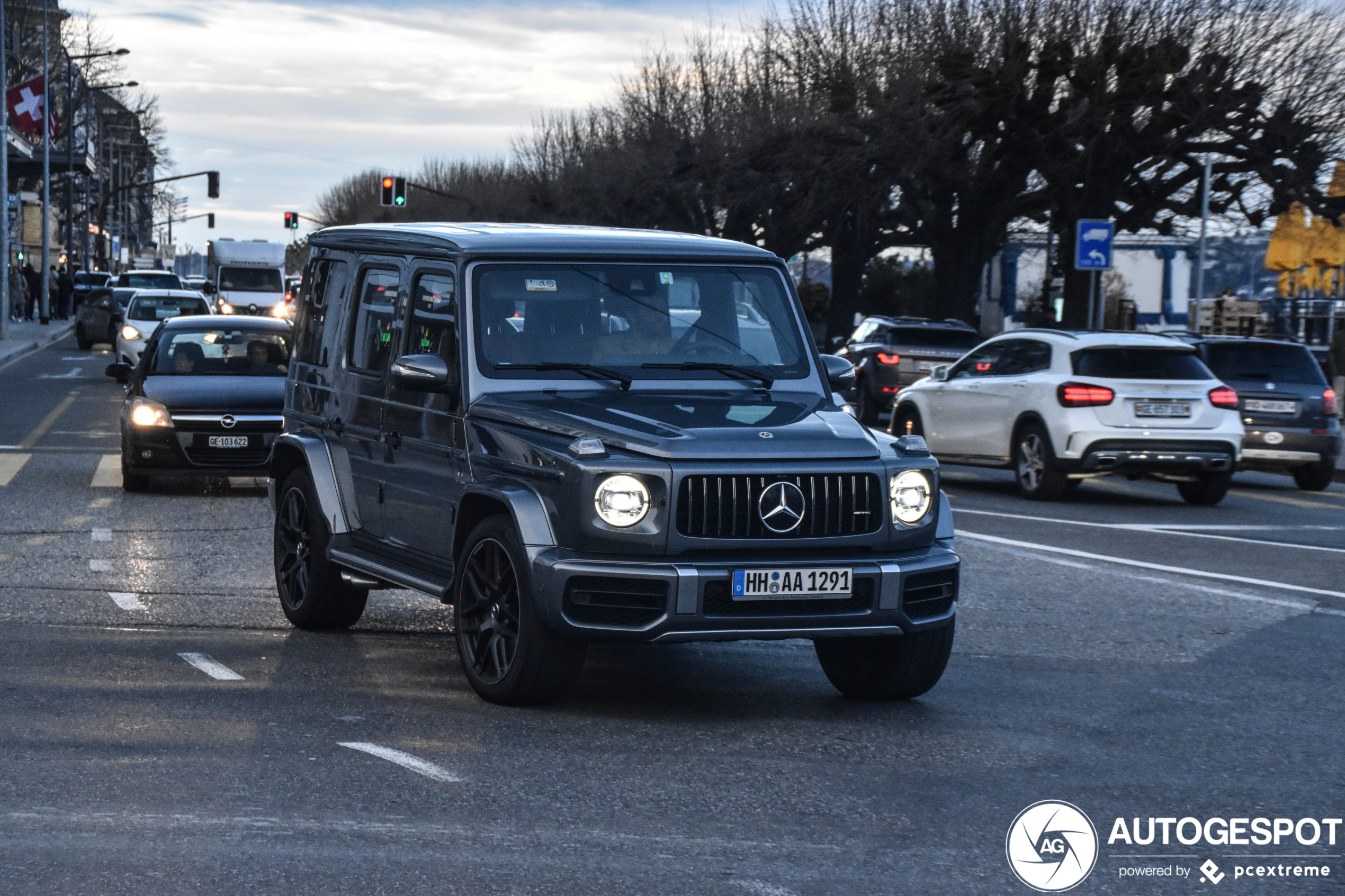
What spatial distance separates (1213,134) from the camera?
34.6 m

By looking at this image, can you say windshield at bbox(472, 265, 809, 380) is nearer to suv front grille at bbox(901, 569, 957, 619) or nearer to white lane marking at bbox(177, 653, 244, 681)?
suv front grille at bbox(901, 569, 957, 619)

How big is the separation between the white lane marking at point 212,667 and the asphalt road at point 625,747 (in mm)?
18

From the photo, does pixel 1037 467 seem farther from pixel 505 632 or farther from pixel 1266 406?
pixel 505 632

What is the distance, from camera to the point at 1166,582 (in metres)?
11.7

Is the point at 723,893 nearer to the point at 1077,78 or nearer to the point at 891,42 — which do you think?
the point at 1077,78

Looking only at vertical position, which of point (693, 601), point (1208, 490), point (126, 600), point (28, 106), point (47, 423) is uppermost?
point (28, 106)

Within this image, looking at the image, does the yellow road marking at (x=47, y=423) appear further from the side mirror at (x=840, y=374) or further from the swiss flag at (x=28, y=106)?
the swiss flag at (x=28, y=106)

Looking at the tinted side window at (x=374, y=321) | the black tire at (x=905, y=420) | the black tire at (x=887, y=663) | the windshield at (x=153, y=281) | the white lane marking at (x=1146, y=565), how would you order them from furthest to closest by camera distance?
the windshield at (x=153, y=281) < the black tire at (x=905, y=420) < the white lane marking at (x=1146, y=565) < the tinted side window at (x=374, y=321) < the black tire at (x=887, y=663)

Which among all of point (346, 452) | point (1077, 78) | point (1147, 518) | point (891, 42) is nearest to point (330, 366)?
point (346, 452)

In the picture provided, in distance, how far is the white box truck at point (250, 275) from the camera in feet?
172

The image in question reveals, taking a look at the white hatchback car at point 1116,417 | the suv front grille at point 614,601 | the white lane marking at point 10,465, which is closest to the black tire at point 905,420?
the white hatchback car at point 1116,417

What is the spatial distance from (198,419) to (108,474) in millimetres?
2147

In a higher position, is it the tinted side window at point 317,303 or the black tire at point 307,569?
the tinted side window at point 317,303

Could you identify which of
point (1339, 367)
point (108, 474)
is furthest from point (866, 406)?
point (108, 474)
